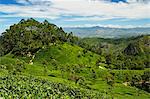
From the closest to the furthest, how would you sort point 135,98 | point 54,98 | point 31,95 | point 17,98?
point 17,98 < point 31,95 < point 54,98 < point 135,98

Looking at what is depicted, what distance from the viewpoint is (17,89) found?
194ft

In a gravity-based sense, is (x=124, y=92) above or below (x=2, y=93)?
below

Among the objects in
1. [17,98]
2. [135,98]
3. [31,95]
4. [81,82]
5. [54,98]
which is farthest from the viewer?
[81,82]

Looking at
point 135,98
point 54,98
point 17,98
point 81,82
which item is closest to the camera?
point 17,98

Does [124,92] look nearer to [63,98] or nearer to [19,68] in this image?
[19,68]

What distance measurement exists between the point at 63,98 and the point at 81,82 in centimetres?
13509

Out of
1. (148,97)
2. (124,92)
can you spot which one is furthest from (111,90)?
(148,97)

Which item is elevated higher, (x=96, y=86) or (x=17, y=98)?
(x=17, y=98)

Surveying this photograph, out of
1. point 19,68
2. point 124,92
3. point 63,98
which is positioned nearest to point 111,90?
point 124,92

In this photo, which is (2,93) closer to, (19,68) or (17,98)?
(17,98)

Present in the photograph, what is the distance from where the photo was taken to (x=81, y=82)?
197 metres

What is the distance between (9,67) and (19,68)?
645 cm

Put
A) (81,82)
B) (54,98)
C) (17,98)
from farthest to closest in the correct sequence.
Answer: (81,82)
(54,98)
(17,98)

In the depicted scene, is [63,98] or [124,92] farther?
[124,92]
